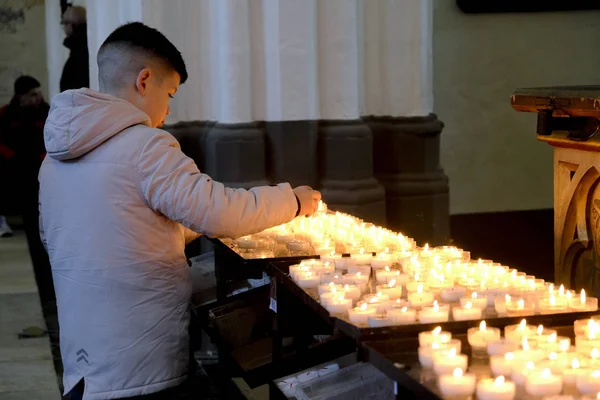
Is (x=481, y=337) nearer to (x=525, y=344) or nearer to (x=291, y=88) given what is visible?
(x=525, y=344)

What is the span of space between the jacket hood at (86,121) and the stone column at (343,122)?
9.18ft

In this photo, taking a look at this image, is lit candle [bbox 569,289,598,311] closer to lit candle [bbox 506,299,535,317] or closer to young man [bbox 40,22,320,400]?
lit candle [bbox 506,299,535,317]

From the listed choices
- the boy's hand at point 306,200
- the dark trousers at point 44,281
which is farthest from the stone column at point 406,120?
the boy's hand at point 306,200

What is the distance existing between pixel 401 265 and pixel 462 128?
13.4 ft

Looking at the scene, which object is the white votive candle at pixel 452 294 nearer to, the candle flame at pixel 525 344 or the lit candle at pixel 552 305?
the lit candle at pixel 552 305

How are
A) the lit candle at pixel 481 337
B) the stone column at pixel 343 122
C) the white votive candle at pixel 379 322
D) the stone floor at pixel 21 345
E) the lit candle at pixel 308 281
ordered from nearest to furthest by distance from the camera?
the lit candle at pixel 481 337, the white votive candle at pixel 379 322, the lit candle at pixel 308 281, the stone floor at pixel 21 345, the stone column at pixel 343 122

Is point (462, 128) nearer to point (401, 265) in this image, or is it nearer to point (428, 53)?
point (428, 53)

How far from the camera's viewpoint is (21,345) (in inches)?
227

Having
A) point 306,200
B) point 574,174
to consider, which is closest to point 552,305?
point 306,200

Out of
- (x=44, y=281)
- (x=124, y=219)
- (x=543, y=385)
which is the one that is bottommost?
(x=44, y=281)

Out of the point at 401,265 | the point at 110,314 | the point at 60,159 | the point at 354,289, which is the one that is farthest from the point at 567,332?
the point at 60,159

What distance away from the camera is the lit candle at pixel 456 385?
190 cm

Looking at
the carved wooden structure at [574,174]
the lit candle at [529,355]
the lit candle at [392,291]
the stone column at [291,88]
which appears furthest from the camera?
the stone column at [291,88]

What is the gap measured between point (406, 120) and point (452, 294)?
3518 mm
